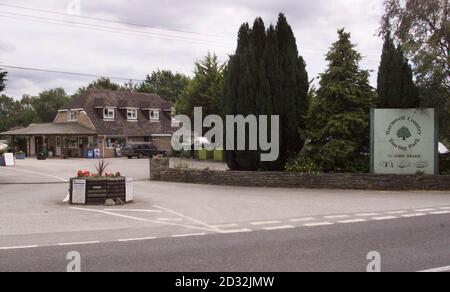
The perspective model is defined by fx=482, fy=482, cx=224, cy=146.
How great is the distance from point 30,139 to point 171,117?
16606 millimetres

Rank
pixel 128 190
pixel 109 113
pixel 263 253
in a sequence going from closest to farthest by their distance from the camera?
pixel 263 253 < pixel 128 190 < pixel 109 113

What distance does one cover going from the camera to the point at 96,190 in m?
14.9

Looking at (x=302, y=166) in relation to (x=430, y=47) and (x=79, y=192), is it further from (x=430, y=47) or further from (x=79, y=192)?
(x=79, y=192)

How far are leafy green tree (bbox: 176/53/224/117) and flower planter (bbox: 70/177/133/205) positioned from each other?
28.3 m

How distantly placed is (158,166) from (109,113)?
31701 millimetres

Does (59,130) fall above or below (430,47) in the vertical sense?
below

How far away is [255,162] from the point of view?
20.9m

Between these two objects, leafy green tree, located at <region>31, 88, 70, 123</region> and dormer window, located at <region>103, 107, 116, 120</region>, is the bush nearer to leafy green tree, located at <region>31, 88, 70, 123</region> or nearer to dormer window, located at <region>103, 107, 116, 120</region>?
dormer window, located at <region>103, 107, 116, 120</region>

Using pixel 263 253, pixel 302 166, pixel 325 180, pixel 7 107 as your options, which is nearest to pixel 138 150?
pixel 302 166

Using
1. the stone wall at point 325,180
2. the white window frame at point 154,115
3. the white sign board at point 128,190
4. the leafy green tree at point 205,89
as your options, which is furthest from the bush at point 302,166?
the white window frame at point 154,115

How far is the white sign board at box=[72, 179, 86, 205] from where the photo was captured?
14805 millimetres

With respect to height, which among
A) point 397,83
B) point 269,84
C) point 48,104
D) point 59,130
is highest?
point 48,104

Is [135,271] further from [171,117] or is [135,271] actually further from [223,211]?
[171,117]
